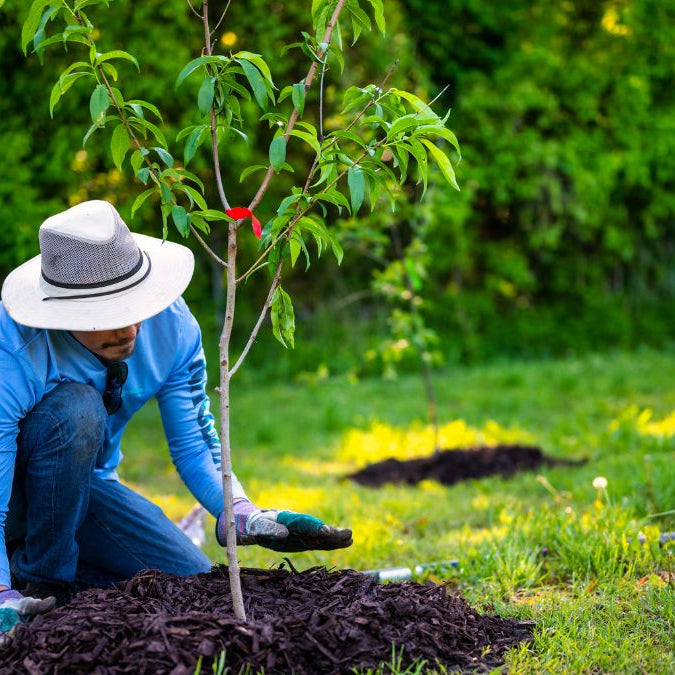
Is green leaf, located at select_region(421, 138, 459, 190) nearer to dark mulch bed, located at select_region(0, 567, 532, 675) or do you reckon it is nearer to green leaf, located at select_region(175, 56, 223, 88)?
green leaf, located at select_region(175, 56, 223, 88)

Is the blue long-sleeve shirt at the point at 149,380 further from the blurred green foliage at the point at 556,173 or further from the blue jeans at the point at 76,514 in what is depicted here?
the blurred green foliage at the point at 556,173

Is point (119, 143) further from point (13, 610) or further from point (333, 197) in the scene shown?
point (13, 610)

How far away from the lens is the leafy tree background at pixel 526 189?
861cm

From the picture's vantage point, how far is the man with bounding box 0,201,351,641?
7.45 ft

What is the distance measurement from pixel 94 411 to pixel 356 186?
41.4 inches

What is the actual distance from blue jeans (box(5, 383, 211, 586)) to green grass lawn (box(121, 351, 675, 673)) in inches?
25.9

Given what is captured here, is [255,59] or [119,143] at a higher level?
[255,59]

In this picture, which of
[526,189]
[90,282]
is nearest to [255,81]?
[90,282]

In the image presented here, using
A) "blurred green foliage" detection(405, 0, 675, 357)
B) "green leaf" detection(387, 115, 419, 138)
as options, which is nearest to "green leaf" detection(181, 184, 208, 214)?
"green leaf" detection(387, 115, 419, 138)

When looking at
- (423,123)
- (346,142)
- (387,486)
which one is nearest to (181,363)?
(423,123)

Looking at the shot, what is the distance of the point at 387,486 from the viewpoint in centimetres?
472

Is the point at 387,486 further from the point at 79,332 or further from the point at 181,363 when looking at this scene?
the point at 79,332

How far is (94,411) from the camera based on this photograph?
95.7 inches

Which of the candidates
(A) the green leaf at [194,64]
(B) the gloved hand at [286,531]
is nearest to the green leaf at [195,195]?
(A) the green leaf at [194,64]
